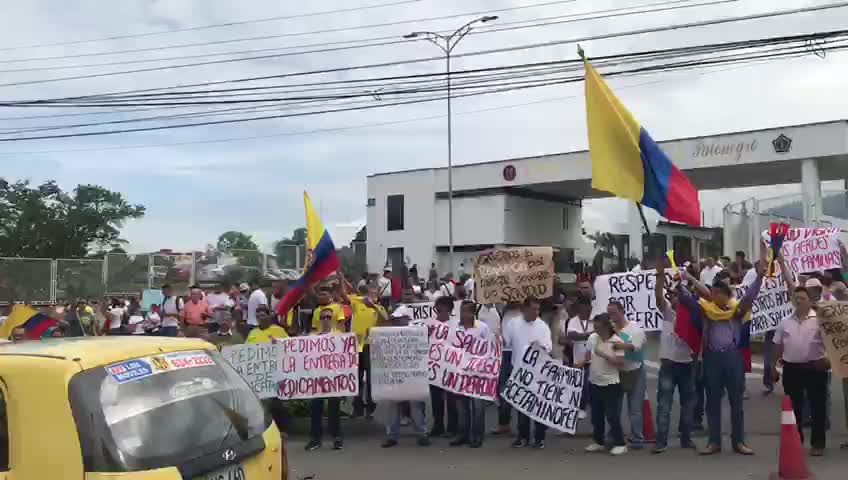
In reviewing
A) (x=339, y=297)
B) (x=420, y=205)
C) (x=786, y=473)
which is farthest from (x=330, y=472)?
(x=420, y=205)

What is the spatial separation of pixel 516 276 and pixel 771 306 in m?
3.56

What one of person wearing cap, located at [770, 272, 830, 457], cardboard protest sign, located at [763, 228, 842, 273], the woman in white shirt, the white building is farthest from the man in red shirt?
the white building

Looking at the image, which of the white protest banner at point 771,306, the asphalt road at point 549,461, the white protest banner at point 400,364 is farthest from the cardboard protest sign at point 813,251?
the white protest banner at point 400,364

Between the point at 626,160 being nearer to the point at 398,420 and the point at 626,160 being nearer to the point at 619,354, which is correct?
the point at 619,354

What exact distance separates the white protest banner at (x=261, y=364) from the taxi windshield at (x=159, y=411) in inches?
215

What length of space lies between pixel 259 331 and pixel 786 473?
6.03 meters

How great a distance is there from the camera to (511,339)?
9586mm

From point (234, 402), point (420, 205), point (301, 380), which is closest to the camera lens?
point (234, 402)

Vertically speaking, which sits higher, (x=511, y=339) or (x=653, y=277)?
(x=653, y=277)

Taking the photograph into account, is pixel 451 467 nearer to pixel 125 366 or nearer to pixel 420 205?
pixel 125 366

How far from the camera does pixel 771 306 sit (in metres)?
11.0

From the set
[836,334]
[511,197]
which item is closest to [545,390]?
[836,334]

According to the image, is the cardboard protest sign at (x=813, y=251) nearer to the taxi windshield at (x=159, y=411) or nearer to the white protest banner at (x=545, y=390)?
the white protest banner at (x=545, y=390)

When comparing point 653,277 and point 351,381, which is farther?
point 653,277
